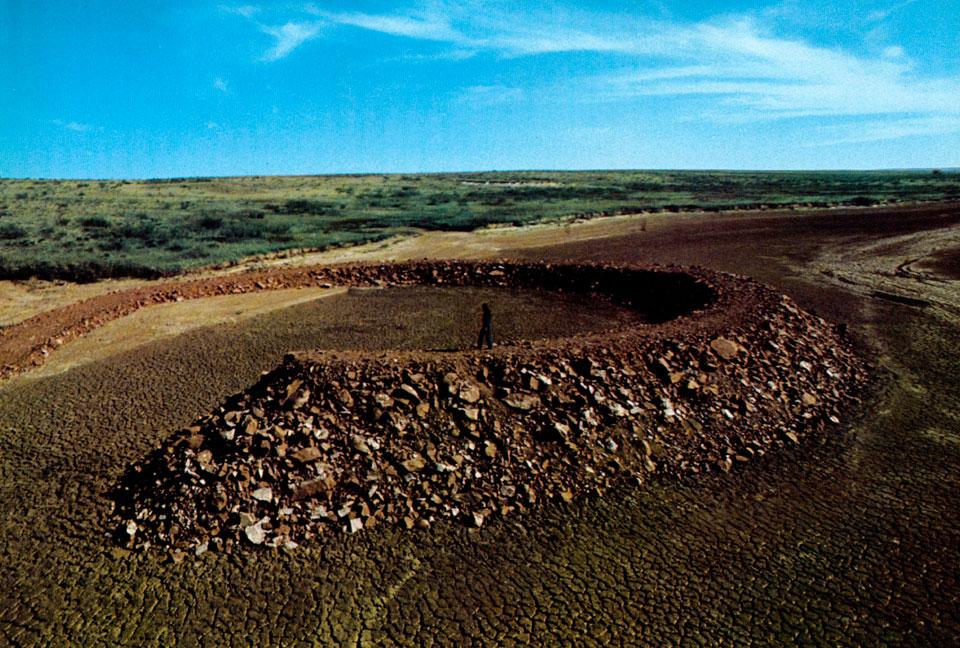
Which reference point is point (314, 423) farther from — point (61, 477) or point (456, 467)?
point (61, 477)

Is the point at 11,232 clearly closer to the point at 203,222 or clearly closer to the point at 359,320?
the point at 203,222

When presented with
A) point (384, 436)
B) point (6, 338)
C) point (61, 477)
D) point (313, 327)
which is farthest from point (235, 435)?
point (6, 338)

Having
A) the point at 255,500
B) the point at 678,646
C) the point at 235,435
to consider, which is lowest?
the point at 678,646

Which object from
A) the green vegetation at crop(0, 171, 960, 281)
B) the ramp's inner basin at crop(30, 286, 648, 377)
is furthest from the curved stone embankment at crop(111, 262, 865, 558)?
the green vegetation at crop(0, 171, 960, 281)

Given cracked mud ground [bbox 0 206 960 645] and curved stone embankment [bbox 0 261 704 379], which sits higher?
curved stone embankment [bbox 0 261 704 379]

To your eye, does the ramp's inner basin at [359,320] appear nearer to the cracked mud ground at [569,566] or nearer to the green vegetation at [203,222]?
the cracked mud ground at [569,566]

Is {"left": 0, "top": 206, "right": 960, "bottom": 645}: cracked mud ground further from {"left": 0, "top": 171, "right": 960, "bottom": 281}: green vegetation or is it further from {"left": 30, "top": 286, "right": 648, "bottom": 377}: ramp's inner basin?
{"left": 0, "top": 171, "right": 960, "bottom": 281}: green vegetation

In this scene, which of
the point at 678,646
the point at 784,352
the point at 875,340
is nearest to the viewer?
the point at 678,646

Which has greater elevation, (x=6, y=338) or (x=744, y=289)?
(x=744, y=289)
